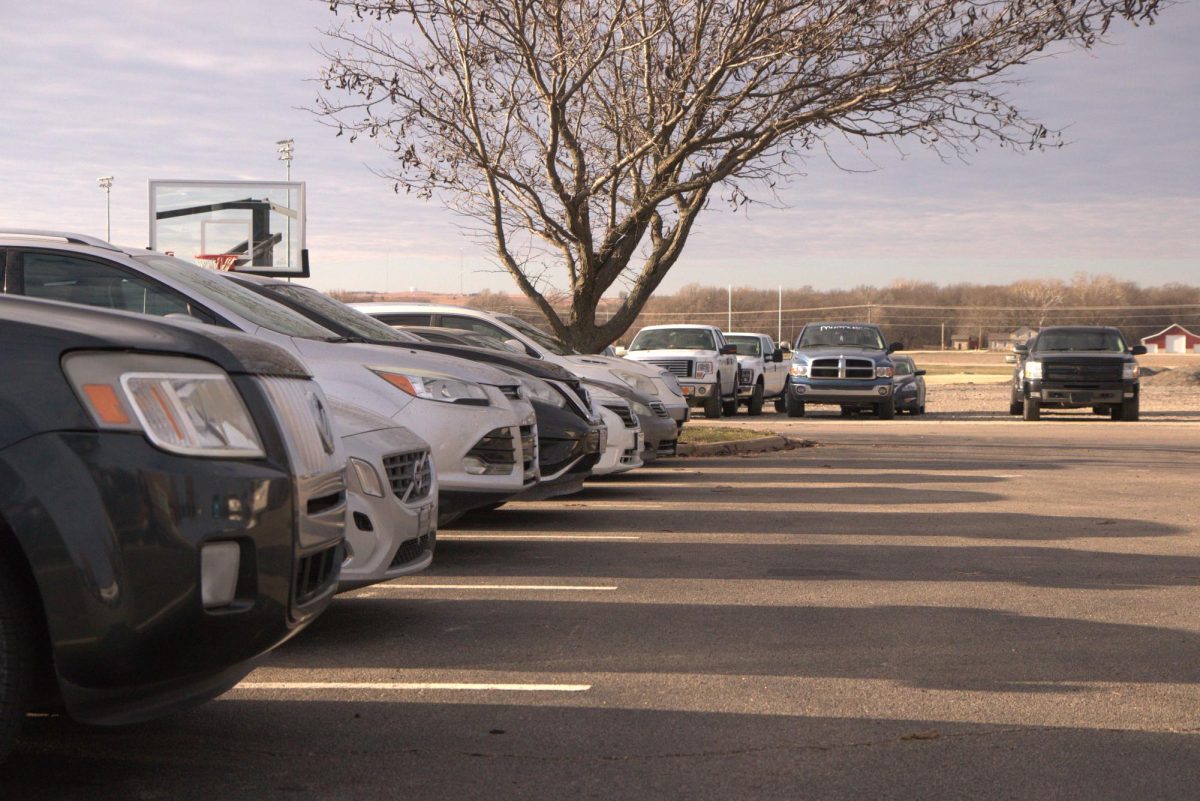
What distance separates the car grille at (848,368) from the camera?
27719 millimetres

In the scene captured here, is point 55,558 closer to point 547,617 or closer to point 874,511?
point 547,617

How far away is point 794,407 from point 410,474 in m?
23.3

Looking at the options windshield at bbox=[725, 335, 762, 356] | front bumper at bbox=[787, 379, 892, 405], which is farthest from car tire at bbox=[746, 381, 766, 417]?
front bumper at bbox=[787, 379, 892, 405]

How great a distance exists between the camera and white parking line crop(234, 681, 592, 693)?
5.24 meters

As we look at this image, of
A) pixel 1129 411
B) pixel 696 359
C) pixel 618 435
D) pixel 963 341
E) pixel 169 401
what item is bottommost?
pixel 1129 411

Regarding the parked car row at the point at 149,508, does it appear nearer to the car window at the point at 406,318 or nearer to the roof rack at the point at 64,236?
the roof rack at the point at 64,236

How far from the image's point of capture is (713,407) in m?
27.0

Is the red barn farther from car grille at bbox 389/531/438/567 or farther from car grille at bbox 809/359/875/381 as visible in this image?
car grille at bbox 389/531/438/567

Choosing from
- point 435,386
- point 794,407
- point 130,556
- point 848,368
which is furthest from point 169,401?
point 794,407

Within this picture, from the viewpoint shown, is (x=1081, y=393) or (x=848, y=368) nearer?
(x=1081, y=393)

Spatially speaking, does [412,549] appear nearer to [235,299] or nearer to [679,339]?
[235,299]

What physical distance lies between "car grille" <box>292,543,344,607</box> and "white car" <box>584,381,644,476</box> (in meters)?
7.82

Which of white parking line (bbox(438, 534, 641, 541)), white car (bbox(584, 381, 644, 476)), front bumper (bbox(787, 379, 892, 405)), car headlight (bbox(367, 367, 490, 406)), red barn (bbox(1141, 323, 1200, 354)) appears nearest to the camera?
car headlight (bbox(367, 367, 490, 406))

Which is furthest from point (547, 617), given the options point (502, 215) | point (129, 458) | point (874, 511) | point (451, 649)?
point (502, 215)
